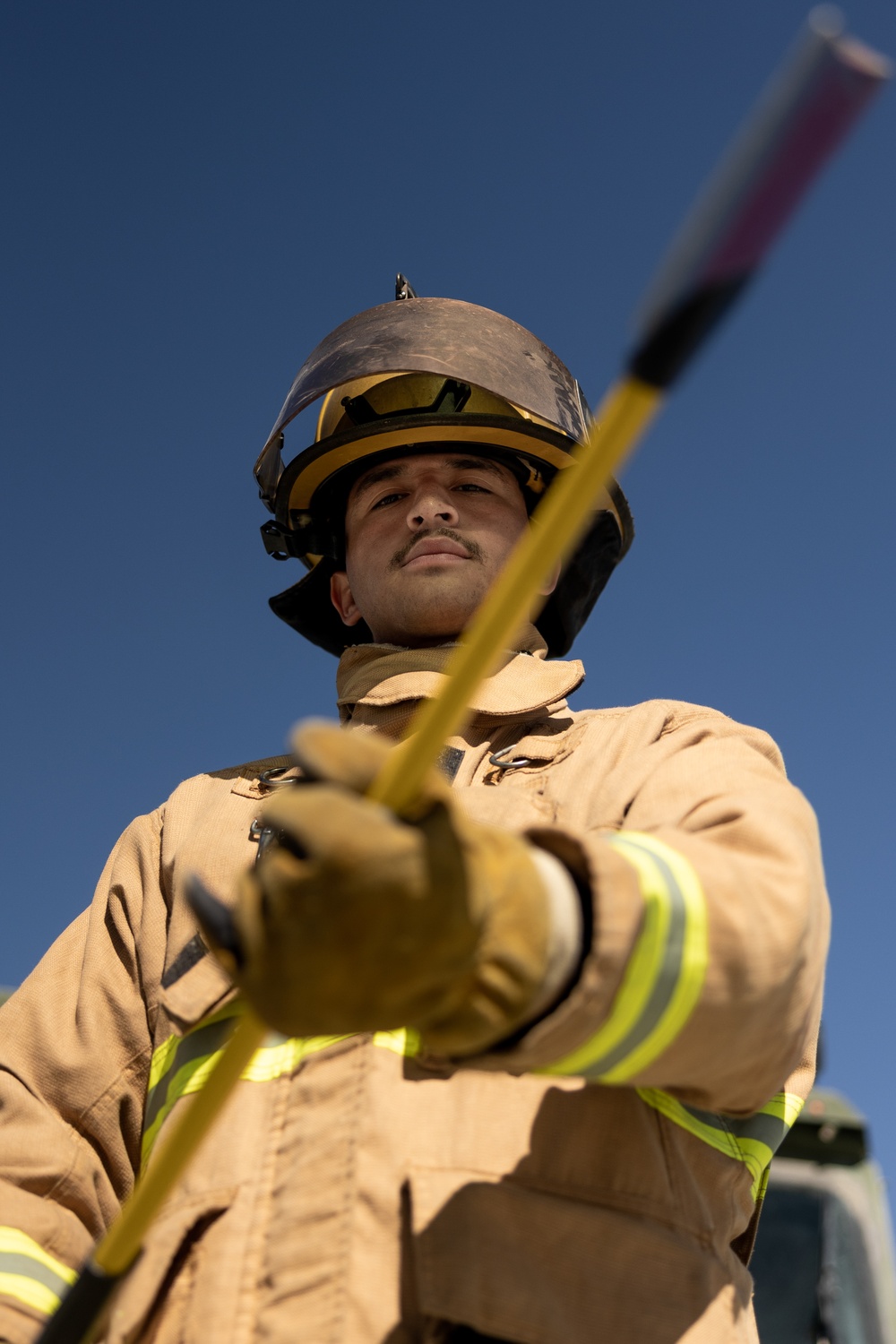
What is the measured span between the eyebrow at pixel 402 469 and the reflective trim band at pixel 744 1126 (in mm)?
1822

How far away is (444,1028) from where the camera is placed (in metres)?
1.59

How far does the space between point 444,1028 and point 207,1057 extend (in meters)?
0.91

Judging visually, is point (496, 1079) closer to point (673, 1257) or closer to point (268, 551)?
point (673, 1257)

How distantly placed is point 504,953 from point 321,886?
Answer: 263 mm

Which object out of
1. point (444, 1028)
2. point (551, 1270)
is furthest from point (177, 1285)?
point (444, 1028)

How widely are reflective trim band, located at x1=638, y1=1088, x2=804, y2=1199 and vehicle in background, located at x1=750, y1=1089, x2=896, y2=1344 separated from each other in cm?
217

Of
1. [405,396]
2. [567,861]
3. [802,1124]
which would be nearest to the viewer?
[567,861]

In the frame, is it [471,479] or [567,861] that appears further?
[471,479]

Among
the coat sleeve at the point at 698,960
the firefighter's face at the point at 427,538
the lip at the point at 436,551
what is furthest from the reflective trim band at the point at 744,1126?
the lip at the point at 436,551

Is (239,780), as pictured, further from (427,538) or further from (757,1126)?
(757,1126)

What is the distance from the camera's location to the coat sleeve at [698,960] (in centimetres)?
165

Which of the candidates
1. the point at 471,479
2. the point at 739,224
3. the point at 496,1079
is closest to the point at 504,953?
the point at 496,1079

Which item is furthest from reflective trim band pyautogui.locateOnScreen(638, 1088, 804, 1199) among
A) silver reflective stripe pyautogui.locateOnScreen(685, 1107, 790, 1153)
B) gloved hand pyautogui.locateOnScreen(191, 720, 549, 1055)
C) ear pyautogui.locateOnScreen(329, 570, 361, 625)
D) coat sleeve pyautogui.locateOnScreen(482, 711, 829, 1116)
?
ear pyautogui.locateOnScreen(329, 570, 361, 625)

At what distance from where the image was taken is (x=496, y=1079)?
214 centimetres
